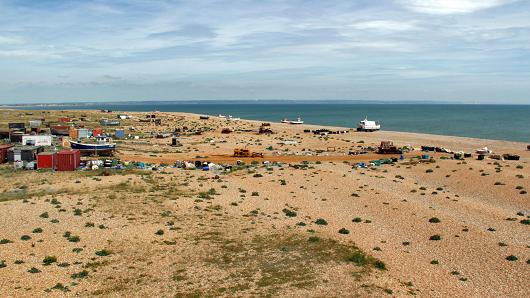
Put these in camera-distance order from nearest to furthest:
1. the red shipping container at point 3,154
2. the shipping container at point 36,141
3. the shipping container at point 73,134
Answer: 1. the red shipping container at point 3,154
2. the shipping container at point 36,141
3. the shipping container at point 73,134

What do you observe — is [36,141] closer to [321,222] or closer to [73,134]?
[73,134]

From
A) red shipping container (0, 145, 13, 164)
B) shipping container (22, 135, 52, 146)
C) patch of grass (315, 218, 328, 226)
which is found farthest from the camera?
shipping container (22, 135, 52, 146)

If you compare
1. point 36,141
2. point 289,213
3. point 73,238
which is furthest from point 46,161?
point 289,213

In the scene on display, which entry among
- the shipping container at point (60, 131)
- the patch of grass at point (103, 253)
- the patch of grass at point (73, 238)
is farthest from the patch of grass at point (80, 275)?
the shipping container at point (60, 131)

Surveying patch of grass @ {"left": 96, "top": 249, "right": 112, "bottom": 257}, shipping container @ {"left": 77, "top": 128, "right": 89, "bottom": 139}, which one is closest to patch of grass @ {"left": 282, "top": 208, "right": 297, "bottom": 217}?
patch of grass @ {"left": 96, "top": 249, "right": 112, "bottom": 257}

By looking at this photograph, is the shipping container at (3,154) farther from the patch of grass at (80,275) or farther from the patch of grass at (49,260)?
the patch of grass at (80,275)

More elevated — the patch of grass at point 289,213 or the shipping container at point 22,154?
the shipping container at point 22,154

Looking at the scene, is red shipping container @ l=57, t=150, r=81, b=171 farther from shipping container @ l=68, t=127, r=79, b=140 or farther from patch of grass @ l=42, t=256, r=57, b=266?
shipping container @ l=68, t=127, r=79, b=140

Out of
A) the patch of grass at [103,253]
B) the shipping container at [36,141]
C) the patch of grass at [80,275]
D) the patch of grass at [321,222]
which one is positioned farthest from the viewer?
the shipping container at [36,141]

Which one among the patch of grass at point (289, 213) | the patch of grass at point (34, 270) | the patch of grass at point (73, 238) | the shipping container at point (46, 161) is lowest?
the patch of grass at point (34, 270)
